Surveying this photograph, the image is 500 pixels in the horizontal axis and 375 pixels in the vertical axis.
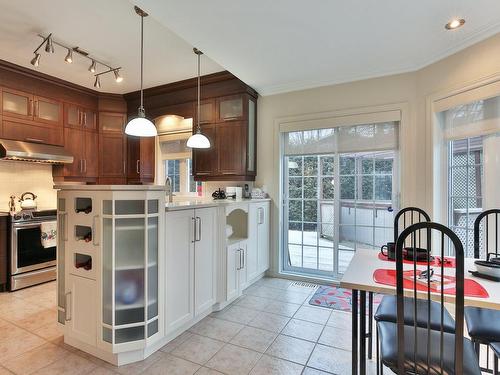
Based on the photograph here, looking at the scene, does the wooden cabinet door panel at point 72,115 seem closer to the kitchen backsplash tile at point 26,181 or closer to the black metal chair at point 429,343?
the kitchen backsplash tile at point 26,181

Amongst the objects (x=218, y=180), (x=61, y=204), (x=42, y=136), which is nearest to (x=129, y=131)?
(x=61, y=204)

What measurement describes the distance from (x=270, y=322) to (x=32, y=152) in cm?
373

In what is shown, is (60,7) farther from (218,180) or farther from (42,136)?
(218,180)

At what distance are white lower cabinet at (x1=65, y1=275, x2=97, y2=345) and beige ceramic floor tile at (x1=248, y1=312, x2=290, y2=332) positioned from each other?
1.38 m

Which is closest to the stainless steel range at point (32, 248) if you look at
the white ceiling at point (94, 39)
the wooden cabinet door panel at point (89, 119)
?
the wooden cabinet door panel at point (89, 119)

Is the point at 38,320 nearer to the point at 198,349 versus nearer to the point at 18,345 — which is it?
the point at 18,345

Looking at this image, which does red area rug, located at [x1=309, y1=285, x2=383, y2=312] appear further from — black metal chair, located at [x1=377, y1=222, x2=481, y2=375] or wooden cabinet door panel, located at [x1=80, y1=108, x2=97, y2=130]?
wooden cabinet door panel, located at [x1=80, y1=108, x2=97, y2=130]

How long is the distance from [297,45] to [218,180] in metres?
2.04

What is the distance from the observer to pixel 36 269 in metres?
3.69

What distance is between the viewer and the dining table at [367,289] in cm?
131

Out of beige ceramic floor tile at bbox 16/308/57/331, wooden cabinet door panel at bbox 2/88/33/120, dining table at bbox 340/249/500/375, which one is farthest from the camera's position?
wooden cabinet door panel at bbox 2/88/33/120

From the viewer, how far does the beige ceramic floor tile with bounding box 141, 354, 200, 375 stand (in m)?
1.97

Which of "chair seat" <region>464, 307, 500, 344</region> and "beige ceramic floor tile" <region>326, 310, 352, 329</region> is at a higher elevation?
"chair seat" <region>464, 307, 500, 344</region>

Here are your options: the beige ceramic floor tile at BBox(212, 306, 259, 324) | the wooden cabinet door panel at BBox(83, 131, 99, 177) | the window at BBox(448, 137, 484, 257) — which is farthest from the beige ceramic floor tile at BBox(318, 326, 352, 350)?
the wooden cabinet door panel at BBox(83, 131, 99, 177)
